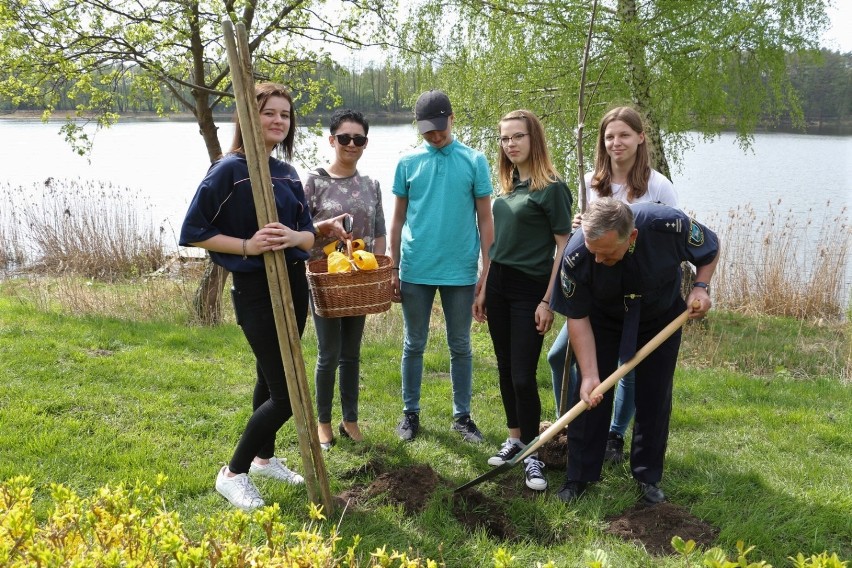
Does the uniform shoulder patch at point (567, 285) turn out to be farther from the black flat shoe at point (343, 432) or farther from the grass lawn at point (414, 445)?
the black flat shoe at point (343, 432)

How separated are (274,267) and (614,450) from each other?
2.23m

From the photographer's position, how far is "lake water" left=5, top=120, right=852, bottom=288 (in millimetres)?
14758

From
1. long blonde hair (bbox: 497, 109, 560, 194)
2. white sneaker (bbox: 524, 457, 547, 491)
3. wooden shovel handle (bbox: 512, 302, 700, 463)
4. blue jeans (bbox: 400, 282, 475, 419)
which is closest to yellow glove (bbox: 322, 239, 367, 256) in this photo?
blue jeans (bbox: 400, 282, 475, 419)

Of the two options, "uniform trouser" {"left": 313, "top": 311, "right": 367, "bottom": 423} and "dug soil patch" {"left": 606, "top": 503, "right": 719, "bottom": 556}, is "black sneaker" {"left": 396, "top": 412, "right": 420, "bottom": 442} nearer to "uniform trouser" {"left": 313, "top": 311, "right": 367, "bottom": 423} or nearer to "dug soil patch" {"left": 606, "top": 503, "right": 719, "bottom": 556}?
"uniform trouser" {"left": 313, "top": 311, "right": 367, "bottom": 423}

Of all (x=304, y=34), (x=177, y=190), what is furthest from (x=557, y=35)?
(x=177, y=190)

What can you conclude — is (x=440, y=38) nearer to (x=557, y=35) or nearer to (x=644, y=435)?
(x=557, y=35)

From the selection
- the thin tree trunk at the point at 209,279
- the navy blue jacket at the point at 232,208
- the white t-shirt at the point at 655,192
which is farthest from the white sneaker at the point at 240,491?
the thin tree trunk at the point at 209,279

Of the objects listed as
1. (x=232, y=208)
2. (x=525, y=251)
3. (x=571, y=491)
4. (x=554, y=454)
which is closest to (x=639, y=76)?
(x=525, y=251)

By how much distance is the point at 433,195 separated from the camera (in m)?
3.84

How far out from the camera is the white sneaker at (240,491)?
3.17 metres

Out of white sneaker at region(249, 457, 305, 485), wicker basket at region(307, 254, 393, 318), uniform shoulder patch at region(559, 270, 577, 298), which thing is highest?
uniform shoulder patch at region(559, 270, 577, 298)

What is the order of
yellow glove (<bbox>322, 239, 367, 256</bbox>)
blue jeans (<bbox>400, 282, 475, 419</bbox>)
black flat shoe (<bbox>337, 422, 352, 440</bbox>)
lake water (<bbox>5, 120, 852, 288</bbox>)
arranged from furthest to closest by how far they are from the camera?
lake water (<bbox>5, 120, 852, 288</bbox>) < black flat shoe (<bbox>337, 422, 352, 440</bbox>) < blue jeans (<bbox>400, 282, 475, 419</bbox>) < yellow glove (<bbox>322, 239, 367, 256</bbox>)

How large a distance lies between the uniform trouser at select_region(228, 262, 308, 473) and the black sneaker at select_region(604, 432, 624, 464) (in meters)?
1.83

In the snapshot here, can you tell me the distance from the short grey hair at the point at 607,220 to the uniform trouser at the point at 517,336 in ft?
2.81
